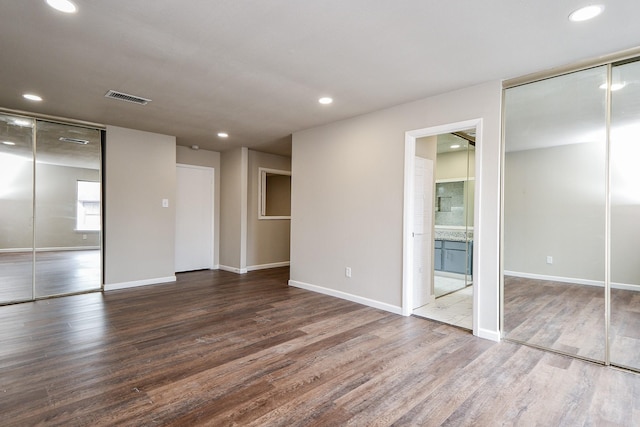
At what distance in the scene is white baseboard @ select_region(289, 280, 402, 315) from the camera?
→ 3.91 meters

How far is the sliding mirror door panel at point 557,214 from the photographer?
274cm

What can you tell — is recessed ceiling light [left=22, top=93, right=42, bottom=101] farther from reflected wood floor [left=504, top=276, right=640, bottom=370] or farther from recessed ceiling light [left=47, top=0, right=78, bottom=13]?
reflected wood floor [left=504, top=276, right=640, bottom=370]

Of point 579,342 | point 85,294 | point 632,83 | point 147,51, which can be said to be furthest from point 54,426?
point 632,83

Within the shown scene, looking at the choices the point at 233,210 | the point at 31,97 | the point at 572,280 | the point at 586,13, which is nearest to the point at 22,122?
the point at 31,97

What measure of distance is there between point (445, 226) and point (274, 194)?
151 inches

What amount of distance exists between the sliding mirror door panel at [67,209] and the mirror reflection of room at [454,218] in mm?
5248

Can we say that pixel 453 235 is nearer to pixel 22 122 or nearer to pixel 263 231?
pixel 263 231

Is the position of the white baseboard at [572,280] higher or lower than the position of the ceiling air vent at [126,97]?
lower

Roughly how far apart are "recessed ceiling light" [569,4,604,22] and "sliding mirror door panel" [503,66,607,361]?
865mm

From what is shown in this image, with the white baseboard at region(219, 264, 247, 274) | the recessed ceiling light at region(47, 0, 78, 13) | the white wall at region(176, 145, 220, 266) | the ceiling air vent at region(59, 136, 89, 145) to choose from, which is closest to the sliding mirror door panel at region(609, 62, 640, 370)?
the recessed ceiling light at region(47, 0, 78, 13)

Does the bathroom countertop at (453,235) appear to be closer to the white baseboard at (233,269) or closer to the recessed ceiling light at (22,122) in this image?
the white baseboard at (233,269)

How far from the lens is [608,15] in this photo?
2045mm

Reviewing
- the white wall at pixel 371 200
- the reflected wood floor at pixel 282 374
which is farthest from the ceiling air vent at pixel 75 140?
the white wall at pixel 371 200

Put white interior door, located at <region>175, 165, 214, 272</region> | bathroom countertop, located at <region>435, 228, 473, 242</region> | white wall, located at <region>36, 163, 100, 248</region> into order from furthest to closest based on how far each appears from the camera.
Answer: white interior door, located at <region>175, 165, 214, 272</region>, bathroom countertop, located at <region>435, 228, 473, 242</region>, white wall, located at <region>36, 163, 100, 248</region>
